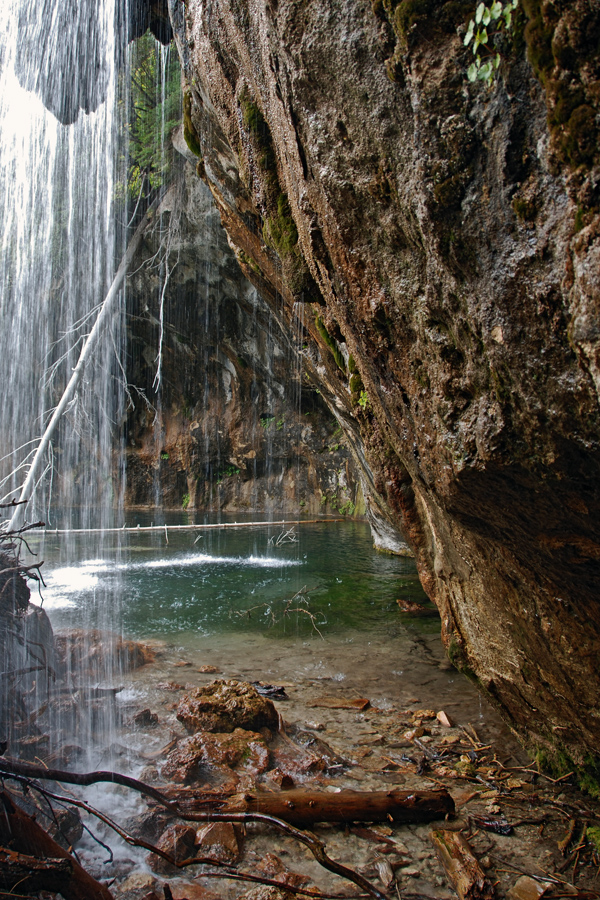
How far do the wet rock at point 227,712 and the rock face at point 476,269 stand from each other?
183 cm

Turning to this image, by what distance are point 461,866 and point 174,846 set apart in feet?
5.03

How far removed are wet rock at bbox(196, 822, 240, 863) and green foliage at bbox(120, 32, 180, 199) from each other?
13.4m

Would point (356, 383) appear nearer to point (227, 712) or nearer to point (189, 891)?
point (227, 712)

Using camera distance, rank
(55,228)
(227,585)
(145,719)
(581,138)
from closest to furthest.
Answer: (581,138), (145,719), (227,585), (55,228)

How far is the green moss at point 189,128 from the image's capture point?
5783 mm

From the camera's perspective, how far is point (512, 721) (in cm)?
373

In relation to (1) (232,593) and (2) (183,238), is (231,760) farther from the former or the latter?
(2) (183,238)

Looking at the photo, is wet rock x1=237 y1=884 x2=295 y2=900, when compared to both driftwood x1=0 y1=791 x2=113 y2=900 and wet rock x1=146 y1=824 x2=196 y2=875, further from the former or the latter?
driftwood x1=0 y1=791 x2=113 y2=900

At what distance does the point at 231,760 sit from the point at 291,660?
2.51 meters

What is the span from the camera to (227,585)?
1029 cm

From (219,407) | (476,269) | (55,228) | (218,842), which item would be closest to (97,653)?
(218,842)

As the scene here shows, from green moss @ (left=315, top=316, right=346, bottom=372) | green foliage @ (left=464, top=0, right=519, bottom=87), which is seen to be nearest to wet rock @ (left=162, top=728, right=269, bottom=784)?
green moss @ (left=315, top=316, right=346, bottom=372)

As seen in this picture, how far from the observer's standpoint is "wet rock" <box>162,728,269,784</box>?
3.53 m

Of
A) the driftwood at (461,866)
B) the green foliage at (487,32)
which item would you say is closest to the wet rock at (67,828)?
the driftwood at (461,866)
